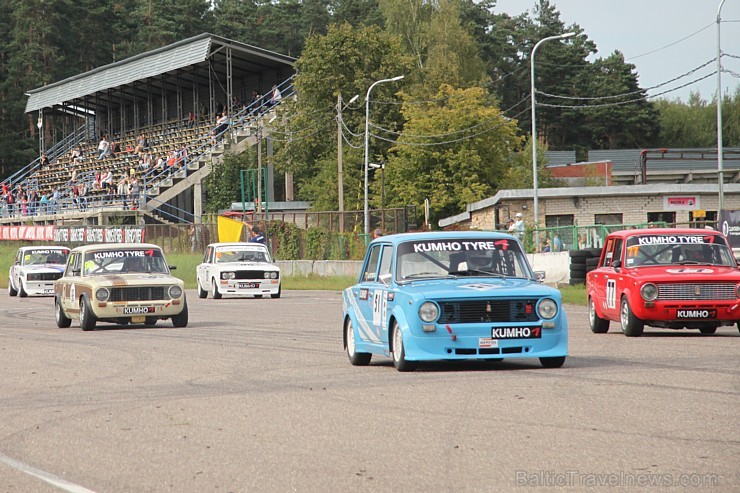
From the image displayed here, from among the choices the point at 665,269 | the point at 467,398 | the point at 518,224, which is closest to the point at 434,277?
the point at 467,398

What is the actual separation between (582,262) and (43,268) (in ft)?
59.9

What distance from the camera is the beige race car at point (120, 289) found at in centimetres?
2267

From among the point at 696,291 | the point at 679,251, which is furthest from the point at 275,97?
the point at 696,291

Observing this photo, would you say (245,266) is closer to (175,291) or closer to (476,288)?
(175,291)

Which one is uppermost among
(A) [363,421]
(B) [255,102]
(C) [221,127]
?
(B) [255,102]

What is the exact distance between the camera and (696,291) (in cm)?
1812

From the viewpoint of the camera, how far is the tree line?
75.4 m

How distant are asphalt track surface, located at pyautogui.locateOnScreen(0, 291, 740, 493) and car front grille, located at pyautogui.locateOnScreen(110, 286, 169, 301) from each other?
5.00 m

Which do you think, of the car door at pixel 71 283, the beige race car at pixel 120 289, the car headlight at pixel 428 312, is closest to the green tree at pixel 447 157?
the car door at pixel 71 283

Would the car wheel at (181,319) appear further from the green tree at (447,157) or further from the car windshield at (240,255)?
the green tree at (447,157)

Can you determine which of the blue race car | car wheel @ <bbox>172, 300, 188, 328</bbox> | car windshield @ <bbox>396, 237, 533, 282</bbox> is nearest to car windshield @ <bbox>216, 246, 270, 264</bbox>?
car wheel @ <bbox>172, 300, 188, 328</bbox>

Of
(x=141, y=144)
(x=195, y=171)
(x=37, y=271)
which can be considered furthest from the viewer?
(x=141, y=144)

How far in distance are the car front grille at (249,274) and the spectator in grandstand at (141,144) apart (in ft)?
143

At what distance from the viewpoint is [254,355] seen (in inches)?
653
